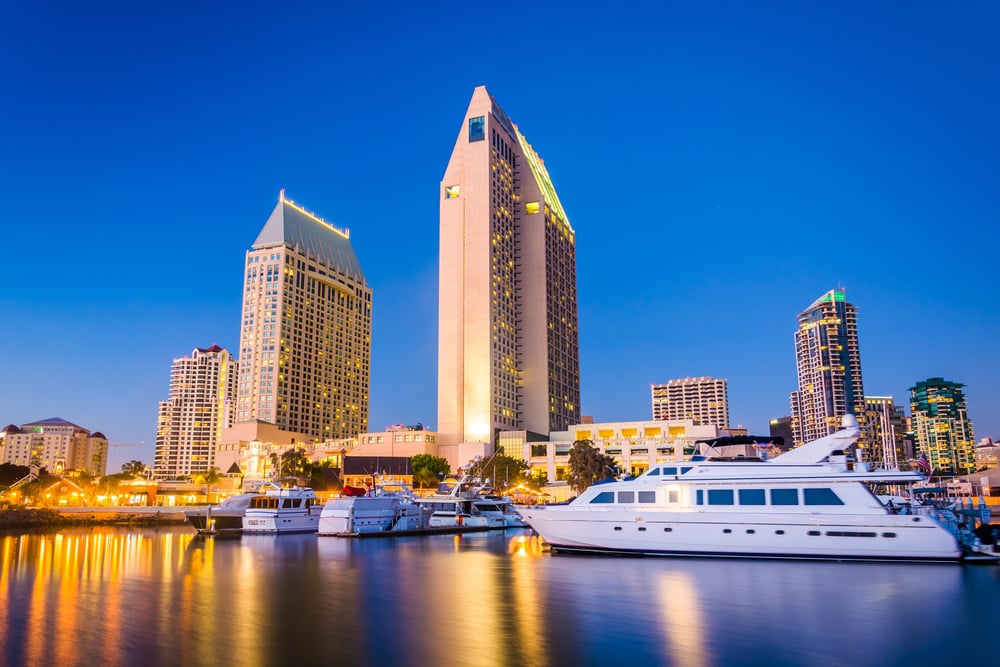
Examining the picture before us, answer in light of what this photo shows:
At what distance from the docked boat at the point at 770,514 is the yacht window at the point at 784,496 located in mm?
51

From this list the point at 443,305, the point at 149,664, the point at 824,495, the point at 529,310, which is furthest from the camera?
the point at 529,310

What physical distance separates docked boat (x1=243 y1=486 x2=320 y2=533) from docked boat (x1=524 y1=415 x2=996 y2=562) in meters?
37.7

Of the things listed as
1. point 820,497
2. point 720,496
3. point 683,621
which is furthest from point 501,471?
point 683,621

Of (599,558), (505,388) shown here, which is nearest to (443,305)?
(505,388)

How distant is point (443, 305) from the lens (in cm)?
17100

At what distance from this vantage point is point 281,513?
7025 cm

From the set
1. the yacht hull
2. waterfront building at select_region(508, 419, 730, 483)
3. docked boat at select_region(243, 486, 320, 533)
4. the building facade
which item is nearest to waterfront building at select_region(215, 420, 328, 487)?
waterfront building at select_region(508, 419, 730, 483)

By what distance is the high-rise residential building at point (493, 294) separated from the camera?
165125 millimetres

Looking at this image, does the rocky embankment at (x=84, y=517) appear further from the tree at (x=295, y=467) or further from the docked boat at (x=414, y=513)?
the docked boat at (x=414, y=513)

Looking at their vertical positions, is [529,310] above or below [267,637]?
above

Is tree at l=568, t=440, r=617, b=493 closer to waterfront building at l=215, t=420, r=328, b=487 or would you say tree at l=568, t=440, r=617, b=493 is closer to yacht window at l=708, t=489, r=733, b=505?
yacht window at l=708, t=489, r=733, b=505

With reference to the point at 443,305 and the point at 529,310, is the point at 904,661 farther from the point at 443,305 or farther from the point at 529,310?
the point at 529,310

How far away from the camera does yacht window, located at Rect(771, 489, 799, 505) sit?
37.3 metres

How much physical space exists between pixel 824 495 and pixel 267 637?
1091 inches
